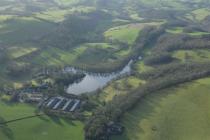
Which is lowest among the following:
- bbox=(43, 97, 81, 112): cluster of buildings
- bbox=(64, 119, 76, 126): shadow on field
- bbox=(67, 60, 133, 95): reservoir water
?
bbox=(67, 60, 133, 95): reservoir water

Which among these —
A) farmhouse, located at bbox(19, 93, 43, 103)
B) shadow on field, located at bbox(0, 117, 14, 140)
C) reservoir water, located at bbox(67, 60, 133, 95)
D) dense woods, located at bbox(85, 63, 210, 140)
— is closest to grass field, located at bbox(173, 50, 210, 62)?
dense woods, located at bbox(85, 63, 210, 140)

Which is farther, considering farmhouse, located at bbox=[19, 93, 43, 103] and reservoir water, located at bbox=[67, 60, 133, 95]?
reservoir water, located at bbox=[67, 60, 133, 95]

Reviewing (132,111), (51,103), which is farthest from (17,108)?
(132,111)

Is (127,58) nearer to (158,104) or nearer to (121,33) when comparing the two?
(121,33)

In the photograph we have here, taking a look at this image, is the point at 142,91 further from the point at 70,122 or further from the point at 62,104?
the point at 70,122

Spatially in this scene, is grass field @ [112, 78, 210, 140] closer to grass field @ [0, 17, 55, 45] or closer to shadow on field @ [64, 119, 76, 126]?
shadow on field @ [64, 119, 76, 126]

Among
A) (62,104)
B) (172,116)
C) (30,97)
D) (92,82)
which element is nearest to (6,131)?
(62,104)

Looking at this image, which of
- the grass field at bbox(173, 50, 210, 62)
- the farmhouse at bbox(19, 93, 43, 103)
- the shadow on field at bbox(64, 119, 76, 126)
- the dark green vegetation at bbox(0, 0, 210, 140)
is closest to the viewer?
the dark green vegetation at bbox(0, 0, 210, 140)
